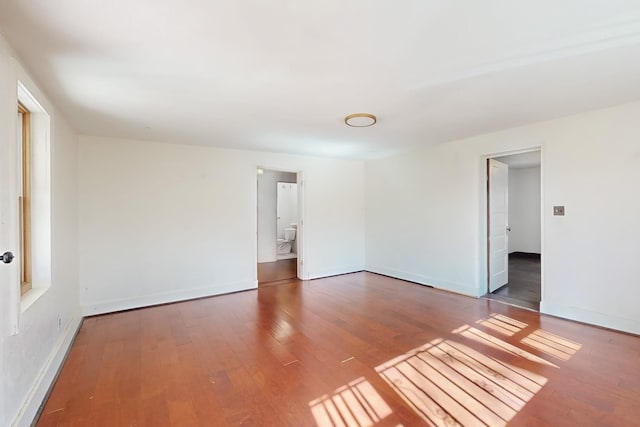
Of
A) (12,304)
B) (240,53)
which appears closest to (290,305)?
(12,304)

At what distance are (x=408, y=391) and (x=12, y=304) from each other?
2.50m

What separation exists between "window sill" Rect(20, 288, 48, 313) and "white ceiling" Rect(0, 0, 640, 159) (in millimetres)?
1623

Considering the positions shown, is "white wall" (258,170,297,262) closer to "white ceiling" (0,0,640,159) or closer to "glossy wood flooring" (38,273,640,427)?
→ "glossy wood flooring" (38,273,640,427)

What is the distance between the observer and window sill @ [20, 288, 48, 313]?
1933mm

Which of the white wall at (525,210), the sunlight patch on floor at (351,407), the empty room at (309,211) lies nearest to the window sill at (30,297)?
the empty room at (309,211)

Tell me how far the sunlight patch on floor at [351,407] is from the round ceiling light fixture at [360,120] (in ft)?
8.14

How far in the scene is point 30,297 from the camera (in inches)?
83.7

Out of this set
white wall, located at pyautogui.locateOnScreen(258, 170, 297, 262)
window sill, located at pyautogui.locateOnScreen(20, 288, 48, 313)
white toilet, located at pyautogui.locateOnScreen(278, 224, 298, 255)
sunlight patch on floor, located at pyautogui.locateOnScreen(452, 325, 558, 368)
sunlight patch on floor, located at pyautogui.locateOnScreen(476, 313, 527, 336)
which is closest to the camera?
window sill, located at pyautogui.locateOnScreen(20, 288, 48, 313)

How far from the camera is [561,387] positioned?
6.78 ft

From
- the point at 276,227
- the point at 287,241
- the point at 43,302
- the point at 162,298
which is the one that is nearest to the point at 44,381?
the point at 43,302

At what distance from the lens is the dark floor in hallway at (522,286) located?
3963 mm

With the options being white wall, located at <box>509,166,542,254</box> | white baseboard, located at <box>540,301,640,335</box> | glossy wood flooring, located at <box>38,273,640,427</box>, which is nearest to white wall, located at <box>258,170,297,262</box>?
glossy wood flooring, located at <box>38,273,640,427</box>

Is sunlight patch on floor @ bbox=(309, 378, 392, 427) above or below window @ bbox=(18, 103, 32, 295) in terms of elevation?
below

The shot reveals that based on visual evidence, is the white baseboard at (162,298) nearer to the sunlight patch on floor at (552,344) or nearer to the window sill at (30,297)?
the window sill at (30,297)
